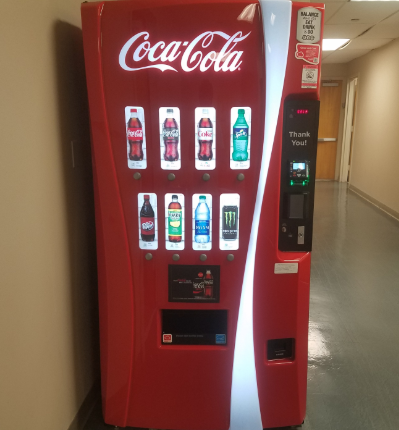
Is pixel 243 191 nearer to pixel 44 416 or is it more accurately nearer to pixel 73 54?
pixel 73 54

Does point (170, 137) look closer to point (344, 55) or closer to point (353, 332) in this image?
point (353, 332)

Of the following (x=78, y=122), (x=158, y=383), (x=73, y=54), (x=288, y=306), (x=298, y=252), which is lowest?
(x=158, y=383)

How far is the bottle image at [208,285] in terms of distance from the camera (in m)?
1.61

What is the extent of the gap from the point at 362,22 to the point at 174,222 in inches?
195

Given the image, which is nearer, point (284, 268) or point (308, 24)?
point (308, 24)

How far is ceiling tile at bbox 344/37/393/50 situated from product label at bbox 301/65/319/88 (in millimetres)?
5622

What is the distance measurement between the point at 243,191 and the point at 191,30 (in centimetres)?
63

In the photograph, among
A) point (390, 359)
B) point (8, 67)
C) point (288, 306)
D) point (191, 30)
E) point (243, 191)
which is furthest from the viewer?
point (390, 359)

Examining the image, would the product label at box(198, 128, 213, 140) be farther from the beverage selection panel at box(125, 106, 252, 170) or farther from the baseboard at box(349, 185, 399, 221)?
the baseboard at box(349, 185, 399, 221)

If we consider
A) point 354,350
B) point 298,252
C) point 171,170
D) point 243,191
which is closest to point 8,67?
point 171,170

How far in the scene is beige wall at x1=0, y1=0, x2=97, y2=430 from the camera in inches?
48.1

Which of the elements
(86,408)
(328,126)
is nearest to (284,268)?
(86,408)

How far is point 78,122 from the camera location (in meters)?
1.75

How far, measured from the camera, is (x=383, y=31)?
560 centimetres
